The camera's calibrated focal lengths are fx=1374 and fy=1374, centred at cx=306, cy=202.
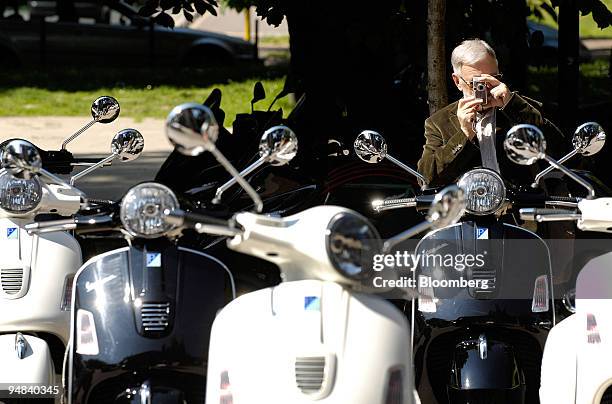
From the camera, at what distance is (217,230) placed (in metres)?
3.68

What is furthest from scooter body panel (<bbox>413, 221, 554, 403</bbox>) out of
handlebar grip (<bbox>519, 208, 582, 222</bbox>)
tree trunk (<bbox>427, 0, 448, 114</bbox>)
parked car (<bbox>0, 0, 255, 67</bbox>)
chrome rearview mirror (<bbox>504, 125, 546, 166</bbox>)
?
parked car (<bbox>0, 0, 255, 67</bbox>)

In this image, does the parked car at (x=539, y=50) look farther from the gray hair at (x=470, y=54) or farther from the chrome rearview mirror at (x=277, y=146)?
the chrome rearview mirror at (x=277, y=146)

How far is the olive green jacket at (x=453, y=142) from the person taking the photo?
5211 millimetres

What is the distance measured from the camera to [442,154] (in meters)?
5.29

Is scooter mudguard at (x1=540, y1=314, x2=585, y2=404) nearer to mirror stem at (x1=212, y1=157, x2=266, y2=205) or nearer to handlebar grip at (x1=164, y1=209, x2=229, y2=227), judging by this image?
mirror stem at (x1=212, y1=157, x2=266, y2=205)

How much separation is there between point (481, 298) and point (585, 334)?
0.46m

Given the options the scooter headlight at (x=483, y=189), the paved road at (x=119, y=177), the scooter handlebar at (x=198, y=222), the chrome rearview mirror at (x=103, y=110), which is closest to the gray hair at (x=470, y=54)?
the scooter headlight at (x=483, y=189)

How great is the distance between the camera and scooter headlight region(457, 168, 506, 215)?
4.34 m

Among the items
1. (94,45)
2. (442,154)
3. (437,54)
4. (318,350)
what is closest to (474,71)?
(442,154)

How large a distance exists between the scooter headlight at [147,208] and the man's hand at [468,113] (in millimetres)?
1578

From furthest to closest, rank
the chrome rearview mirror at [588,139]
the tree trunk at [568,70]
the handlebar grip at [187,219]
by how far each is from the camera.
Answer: the tree trunk at [568,70] < the chrome rearview mirror at [588,139] < the handlebar grip at [187,219]

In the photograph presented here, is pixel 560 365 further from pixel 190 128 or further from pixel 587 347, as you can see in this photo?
pixel 190 128

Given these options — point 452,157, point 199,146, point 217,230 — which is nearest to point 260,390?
point 217,230

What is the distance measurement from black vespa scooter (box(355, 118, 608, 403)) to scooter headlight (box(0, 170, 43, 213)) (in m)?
1.11
